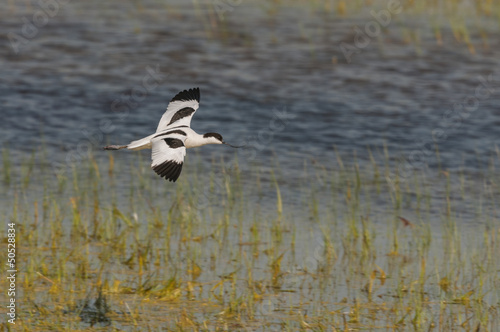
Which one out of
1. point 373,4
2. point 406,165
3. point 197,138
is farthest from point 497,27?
point 197,138

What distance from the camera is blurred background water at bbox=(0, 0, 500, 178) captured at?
1456cm

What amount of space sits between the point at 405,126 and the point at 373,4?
8.86 metres

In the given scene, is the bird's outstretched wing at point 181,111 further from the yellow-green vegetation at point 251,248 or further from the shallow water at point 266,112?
the shallow water at point 266,112

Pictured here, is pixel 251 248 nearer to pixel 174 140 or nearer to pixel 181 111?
pixel 181 111

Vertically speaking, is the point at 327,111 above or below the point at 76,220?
above

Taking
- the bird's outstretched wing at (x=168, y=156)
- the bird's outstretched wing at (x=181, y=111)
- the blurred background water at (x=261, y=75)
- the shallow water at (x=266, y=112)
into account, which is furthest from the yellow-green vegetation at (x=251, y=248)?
the bird's outstretched wing at (x=168, y=156)

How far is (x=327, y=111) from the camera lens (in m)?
16.2

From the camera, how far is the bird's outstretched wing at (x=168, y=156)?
22.8ft

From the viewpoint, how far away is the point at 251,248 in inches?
395

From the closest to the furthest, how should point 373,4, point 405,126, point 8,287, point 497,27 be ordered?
point 8,287
point 405,126
point 497,27
point 373,4

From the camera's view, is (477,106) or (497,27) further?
(497,27)

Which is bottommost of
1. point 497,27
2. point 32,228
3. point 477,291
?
point 477,291

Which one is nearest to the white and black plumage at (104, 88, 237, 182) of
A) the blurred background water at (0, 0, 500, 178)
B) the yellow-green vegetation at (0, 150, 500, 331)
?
the yellow-green vegetation at (0, 150, 500, 331)

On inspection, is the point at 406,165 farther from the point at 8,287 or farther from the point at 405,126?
the point at 8,287
